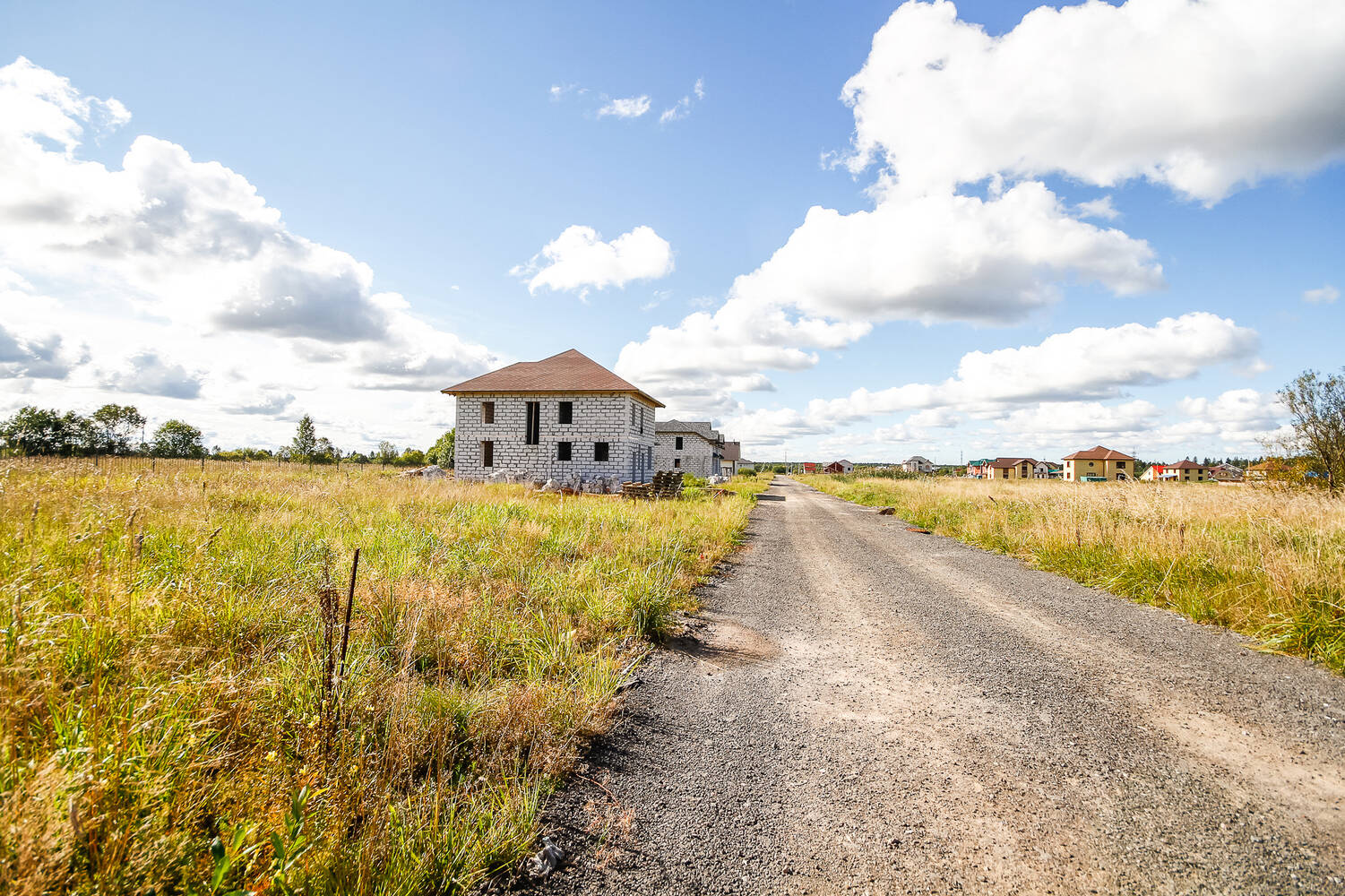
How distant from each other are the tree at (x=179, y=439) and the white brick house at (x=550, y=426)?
147 feet

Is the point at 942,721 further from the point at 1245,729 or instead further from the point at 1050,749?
the point at 1245,729

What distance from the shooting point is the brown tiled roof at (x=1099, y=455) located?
3580 inches

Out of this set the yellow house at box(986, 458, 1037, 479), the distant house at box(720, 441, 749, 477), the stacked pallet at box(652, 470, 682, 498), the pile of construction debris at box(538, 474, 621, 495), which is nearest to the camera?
the stacked pallet at box(652, 470, 682, 498)

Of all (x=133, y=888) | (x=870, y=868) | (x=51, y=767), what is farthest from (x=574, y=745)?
(x=51, y=767)

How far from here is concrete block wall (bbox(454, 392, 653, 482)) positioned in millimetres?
25984

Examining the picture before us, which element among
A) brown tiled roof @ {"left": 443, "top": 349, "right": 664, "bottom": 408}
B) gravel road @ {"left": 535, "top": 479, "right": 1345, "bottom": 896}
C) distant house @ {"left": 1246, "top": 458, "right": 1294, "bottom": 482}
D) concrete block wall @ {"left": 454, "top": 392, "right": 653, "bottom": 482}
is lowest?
gravel road @ {"left": 535, "top": 479, "right": 1345, "bottom": 896}

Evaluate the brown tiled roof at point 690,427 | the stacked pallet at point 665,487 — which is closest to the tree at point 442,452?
the brown tiled roof at point 690,427

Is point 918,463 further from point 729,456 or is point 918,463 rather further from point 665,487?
point 665,487

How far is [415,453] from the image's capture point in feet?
236

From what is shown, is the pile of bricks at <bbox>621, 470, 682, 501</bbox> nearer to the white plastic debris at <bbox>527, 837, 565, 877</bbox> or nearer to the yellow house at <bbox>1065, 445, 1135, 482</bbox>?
the white plastic debris at <bbox>527, 837, 565, 877</bbox>

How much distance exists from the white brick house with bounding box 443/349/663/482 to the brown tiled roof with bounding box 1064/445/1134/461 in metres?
98.3

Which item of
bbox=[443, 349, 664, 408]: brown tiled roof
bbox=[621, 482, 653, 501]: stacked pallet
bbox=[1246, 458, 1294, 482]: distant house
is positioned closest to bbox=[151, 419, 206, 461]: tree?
bbox=[443, 349, 664, 408]: brown tiled roof

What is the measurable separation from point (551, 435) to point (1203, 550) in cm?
2361

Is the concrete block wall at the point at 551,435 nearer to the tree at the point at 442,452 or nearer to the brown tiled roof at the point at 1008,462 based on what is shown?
the tree at the point at 442,452
